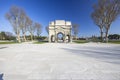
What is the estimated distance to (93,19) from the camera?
39.6 meters

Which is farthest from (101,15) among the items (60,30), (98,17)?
(60,30)

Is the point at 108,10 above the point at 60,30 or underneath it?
above

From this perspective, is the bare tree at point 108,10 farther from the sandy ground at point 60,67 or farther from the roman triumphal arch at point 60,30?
the sandy ground at point 60,67

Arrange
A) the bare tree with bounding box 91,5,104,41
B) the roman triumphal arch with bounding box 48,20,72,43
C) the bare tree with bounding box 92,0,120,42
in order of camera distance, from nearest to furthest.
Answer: the bare tree with bounding box 92,0,120,42 → the bare tree with bounding box 91,5,104,41 → the roman triumphal arch with bounding box 48,20,72,43

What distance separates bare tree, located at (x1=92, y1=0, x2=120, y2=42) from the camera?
35.1 metres

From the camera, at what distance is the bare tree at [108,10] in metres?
35.1

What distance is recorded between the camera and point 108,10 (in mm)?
35750

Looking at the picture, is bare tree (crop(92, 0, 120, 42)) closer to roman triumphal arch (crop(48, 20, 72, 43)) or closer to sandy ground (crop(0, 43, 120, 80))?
roman triumphal arch (crop(48, 20, 72, 43))

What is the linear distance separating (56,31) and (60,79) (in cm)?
4411

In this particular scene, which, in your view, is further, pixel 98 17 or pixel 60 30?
pixel 60 30

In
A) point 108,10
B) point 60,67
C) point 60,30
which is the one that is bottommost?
point 60,67

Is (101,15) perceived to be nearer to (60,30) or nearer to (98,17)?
(98,17)

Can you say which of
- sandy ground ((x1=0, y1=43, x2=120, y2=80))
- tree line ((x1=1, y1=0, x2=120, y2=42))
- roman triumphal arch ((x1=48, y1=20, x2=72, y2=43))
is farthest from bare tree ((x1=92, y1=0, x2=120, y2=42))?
sandy ground ((x1=0, y1=43, x2=120, y2=80))

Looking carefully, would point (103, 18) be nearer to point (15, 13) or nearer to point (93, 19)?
point (93, 19)
